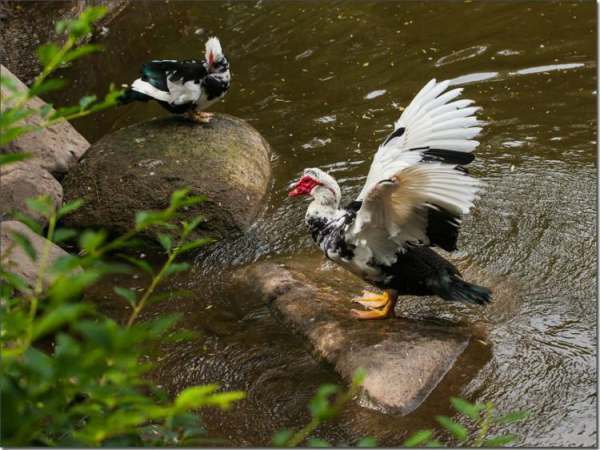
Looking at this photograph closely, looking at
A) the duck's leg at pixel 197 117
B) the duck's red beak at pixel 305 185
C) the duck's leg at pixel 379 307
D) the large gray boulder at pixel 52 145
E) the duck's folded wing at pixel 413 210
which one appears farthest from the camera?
the duck's leg at pixel 197 117

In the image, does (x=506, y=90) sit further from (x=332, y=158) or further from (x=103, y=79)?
(x=103, y=79)

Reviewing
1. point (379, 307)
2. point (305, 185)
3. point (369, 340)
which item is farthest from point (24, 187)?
point (369, 340)

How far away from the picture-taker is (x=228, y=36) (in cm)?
866

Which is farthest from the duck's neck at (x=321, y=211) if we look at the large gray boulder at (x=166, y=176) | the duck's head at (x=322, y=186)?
the large gray boulder at (x=166, y=176)

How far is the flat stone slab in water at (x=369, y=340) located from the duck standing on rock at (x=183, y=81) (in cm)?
163

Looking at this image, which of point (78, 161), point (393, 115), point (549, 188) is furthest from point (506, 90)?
point (78, 161)

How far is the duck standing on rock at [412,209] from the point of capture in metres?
3.64

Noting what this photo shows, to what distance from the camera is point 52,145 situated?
6070mm

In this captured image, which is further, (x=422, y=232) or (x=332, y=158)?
(x=332, y=158)

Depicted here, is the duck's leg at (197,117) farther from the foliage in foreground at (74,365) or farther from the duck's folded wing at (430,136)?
the foliage in foreground at (74,365)

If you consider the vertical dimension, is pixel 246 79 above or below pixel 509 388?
above

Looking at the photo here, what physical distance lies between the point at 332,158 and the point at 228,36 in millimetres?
3036

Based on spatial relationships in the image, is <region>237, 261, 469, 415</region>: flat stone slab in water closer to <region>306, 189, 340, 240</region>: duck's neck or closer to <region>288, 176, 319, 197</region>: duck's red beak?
<region>306, 189, 340, 240</region>: duck's neck

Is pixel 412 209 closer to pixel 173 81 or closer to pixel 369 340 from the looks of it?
pixel 369 340
